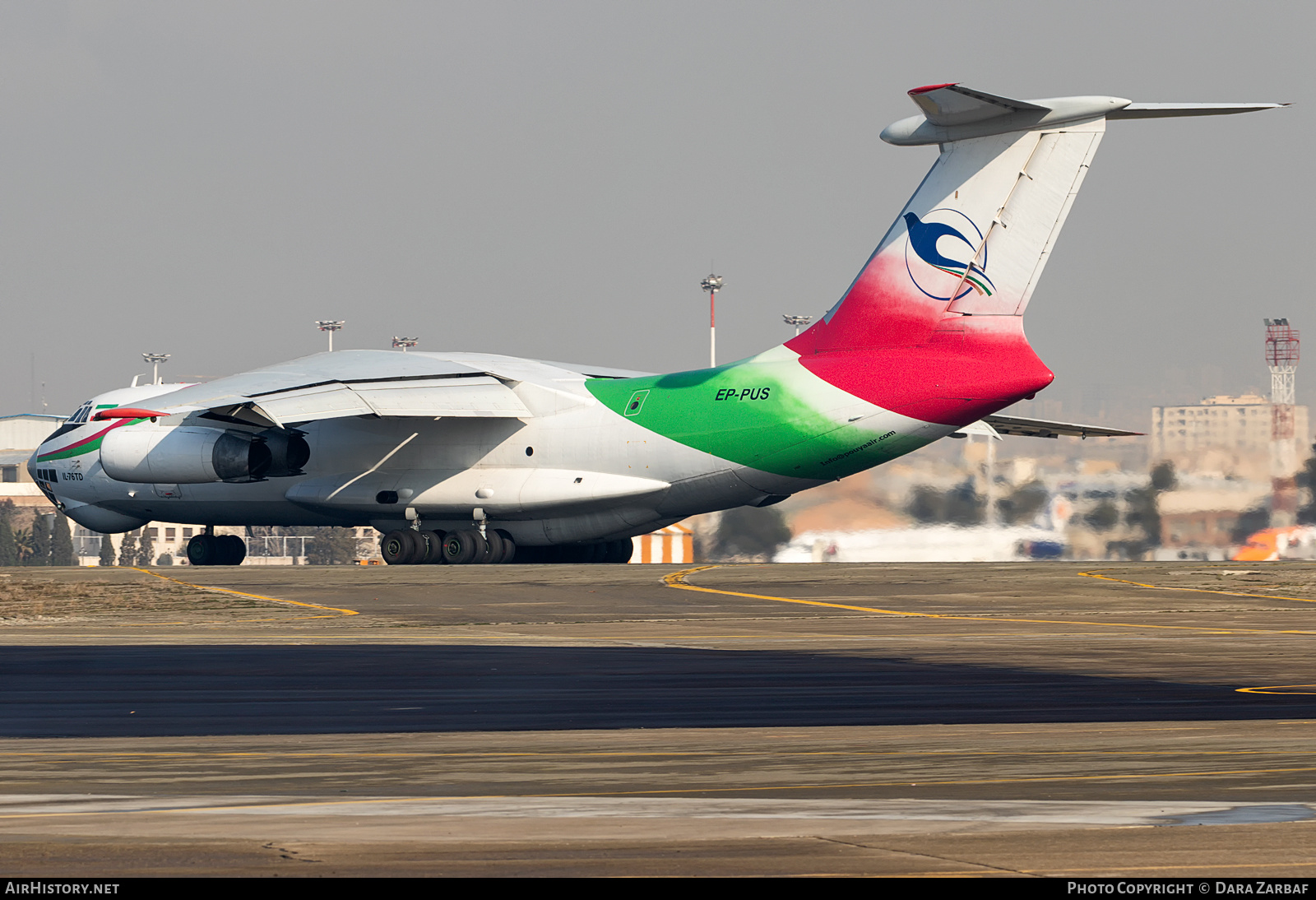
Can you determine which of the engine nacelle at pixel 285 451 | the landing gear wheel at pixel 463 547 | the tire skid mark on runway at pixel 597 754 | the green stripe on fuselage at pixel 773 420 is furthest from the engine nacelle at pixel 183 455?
the tire skid mark on runway at pixel 597 754

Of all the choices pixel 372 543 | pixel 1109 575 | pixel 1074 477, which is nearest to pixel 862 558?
pixel 1074 477

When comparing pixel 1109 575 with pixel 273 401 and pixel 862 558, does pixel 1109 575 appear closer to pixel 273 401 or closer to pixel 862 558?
pixel 862 558

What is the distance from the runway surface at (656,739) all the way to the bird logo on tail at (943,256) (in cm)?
784

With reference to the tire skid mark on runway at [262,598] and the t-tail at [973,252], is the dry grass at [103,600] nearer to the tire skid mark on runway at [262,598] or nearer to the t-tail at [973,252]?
the tire skid mark on runway at [262,598]

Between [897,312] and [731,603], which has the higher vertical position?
[897,312]

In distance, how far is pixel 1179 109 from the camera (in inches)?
1069

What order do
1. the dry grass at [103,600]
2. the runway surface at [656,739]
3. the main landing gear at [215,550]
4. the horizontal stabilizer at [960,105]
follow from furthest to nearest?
the main landing gear at [215,550] < the horizontal stabilizer at [960,105] < the dry grass at [103,600] < the runway surface at [656,739]

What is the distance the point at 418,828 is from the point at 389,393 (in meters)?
26.8

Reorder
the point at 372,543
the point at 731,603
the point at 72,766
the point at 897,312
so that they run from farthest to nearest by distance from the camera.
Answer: the point at 372,543
the point at 897,312
the point at 731,603
the point at 72,766

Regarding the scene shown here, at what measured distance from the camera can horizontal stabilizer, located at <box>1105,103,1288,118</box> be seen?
86.5 ft

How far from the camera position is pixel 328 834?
640cm

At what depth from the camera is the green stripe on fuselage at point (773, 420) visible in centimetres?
3061

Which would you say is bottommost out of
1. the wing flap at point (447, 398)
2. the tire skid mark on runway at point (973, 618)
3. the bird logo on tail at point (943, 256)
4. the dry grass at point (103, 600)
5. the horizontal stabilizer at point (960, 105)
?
the tire skid mark on runway at point (973, 618)

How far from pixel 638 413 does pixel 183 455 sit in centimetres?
934
